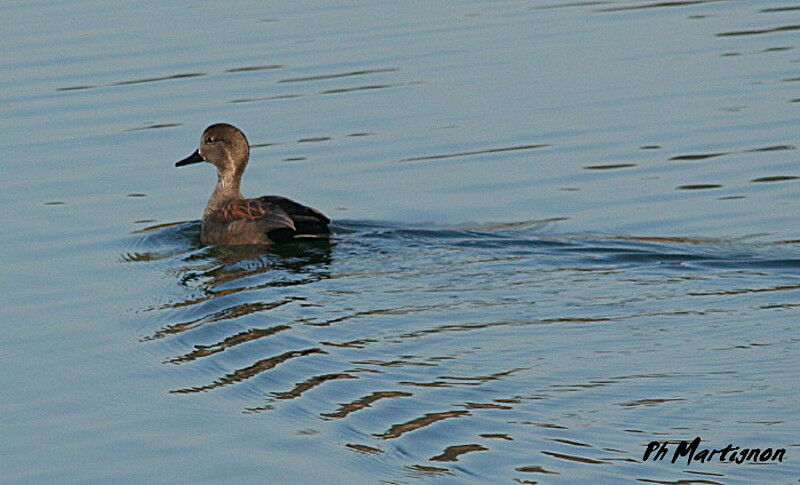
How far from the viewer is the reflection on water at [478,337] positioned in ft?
25.2

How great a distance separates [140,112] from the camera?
16.8m

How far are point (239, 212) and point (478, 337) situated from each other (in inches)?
140

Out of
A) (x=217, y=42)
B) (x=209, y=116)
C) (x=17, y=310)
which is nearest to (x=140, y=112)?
(x=209, y=116)

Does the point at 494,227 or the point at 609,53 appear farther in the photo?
the point at 609,53

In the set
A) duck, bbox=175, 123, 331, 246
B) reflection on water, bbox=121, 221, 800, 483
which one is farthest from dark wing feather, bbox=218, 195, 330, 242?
reflection on water, bbox=121, 221, 800, 483

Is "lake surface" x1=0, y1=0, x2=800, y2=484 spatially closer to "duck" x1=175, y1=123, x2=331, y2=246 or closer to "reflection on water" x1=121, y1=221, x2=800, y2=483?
"reflection on water" x1=121, y1=221, x2=800, y2=483

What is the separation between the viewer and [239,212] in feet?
40.8

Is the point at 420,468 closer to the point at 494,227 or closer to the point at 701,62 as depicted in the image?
the point at 494,227

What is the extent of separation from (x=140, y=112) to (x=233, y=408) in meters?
8.80

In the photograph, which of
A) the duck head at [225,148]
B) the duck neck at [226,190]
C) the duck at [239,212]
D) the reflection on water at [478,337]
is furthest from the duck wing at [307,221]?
the duck head at [225,148]

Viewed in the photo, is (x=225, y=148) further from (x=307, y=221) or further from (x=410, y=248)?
(x=410, y=248)

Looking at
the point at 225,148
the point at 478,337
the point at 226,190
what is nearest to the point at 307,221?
the point at 226,190

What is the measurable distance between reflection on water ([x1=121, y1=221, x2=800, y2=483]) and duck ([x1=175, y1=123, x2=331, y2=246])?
0.51ft

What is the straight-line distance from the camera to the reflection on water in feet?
25.2
